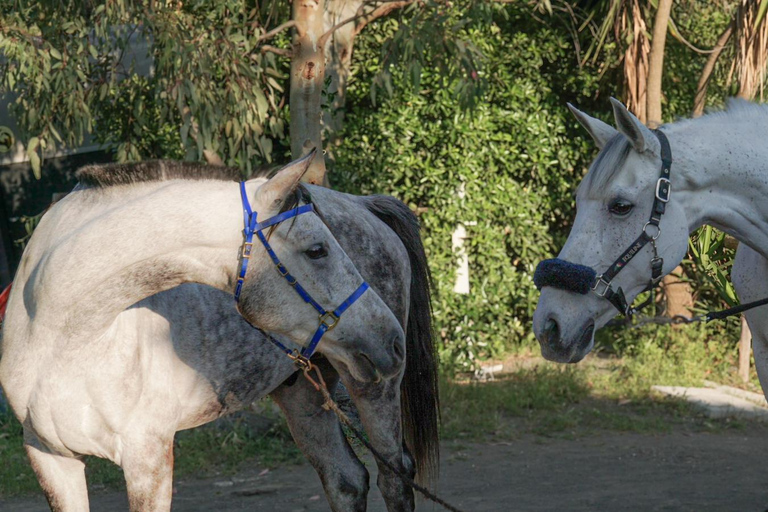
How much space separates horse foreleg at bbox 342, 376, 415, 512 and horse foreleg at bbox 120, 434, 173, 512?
0.95 m

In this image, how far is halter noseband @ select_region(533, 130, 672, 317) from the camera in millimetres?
2898

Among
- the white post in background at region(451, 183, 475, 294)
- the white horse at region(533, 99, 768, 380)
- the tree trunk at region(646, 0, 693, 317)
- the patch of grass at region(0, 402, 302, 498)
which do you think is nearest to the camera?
the white horse at region(533, 99, 768, 380)

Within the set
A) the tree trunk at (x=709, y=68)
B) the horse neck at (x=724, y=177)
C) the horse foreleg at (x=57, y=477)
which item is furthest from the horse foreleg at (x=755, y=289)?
the tree trunk at (x=709, y=68)

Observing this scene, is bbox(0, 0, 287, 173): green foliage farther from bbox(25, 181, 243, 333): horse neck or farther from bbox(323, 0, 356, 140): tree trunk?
bbox(25, 181, 243, 333): horse neck

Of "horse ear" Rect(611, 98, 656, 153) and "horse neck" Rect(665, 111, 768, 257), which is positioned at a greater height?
"horse ear" Rect(611, 98, 656, 153)

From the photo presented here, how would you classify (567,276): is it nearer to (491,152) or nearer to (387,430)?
(387,430)

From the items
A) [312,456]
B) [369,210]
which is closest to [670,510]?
[312,456]

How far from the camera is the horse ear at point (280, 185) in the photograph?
2809mm

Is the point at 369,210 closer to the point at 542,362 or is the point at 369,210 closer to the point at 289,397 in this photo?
→ the point at 289,397

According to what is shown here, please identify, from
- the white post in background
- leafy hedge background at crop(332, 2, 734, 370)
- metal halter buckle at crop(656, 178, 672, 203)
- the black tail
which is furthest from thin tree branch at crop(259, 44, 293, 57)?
metal halter buckle at crop(656, 178, 672, 203)

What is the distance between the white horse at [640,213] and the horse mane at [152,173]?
1207 millimetres

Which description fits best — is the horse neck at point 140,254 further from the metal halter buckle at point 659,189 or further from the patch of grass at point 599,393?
the patch of grass at point 599,393

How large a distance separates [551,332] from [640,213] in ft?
1.65

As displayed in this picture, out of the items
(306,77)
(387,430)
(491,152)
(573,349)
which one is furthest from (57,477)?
(491,152)
